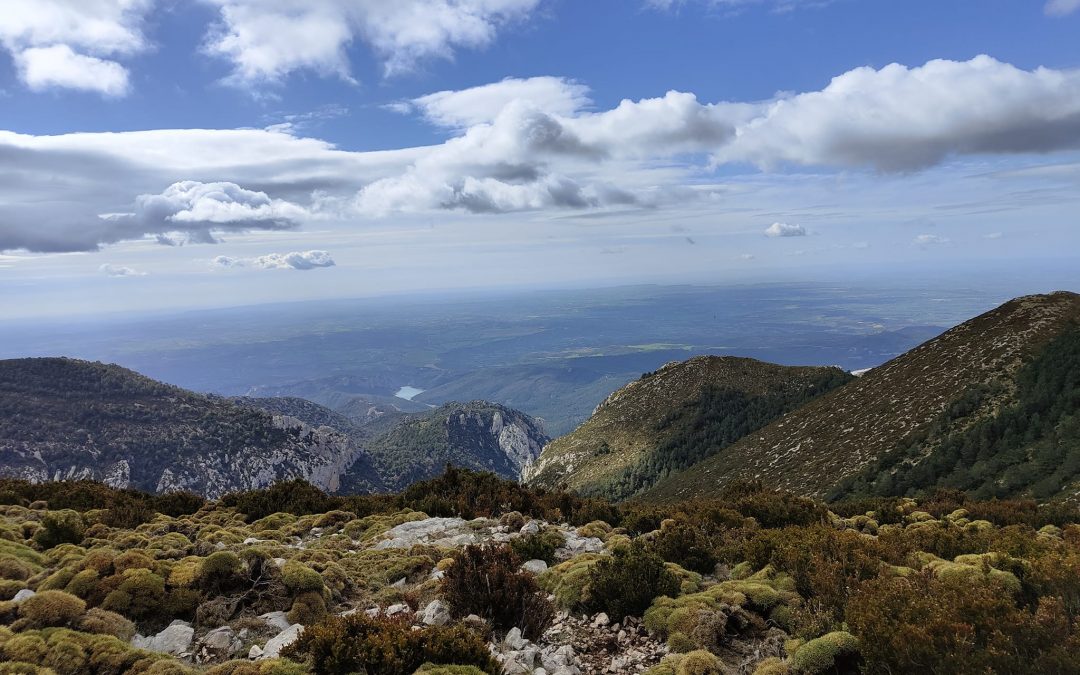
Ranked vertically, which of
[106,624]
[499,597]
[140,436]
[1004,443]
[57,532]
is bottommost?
[140,436]

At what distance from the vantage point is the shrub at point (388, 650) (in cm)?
651

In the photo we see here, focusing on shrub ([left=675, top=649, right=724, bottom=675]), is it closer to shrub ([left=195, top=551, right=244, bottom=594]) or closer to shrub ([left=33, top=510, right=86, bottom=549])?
shrub ([left=195, top=551, right=244, bottom=594])

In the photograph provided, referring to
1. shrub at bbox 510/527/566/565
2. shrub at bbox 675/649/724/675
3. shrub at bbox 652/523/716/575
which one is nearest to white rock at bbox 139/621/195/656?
shrub at bbox 510/527/566/565

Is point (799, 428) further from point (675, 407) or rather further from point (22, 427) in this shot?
point (22, 427)

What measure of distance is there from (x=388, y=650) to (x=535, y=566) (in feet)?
20.1

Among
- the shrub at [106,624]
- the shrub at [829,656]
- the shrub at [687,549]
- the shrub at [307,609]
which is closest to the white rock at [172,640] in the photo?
the shrub at [106,624]

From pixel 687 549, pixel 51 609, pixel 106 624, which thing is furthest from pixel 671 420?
pixel 51 609

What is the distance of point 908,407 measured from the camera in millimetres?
46750

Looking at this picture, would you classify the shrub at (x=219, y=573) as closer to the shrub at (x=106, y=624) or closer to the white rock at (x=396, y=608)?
the shrub at (x=106, y=624)

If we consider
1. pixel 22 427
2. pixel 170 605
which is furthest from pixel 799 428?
pixel 22 427

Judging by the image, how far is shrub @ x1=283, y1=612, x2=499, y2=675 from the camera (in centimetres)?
651

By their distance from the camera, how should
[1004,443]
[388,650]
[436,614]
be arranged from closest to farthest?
[388,650]
[436,614]
[1004,443]

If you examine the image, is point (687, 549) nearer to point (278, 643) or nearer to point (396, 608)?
point (396, 608)

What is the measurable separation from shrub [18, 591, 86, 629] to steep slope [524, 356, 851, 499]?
2991 inches
